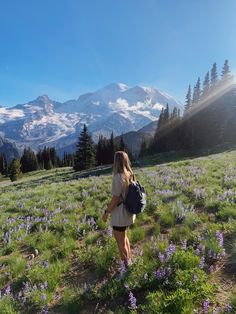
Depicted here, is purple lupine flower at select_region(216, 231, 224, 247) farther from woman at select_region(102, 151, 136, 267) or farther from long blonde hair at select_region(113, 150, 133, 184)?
long blonde hair at select_region(113, 150, 133, 184)

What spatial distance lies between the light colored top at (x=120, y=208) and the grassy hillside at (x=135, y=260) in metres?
0.87

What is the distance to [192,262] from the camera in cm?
537

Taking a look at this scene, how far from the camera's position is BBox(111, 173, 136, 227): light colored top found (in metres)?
5.96

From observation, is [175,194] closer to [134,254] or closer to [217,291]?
[134,254]

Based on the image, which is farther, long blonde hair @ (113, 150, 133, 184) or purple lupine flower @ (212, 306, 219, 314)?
long blonde hair @ (113, 150, 133, 184)

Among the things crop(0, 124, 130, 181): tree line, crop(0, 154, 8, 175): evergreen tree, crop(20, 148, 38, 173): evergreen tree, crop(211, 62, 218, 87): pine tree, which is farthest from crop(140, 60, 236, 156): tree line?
crop(0, 154, 8, 175): evergreen tree

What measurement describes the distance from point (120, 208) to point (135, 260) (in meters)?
1.15

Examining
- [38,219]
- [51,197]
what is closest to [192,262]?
[38,219]

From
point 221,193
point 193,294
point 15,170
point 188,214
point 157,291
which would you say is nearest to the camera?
point 193,294

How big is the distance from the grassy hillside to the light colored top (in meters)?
0.87

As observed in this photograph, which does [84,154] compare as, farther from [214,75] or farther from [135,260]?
[135,260]

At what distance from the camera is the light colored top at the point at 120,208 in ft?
19.6

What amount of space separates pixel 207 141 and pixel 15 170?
181ft

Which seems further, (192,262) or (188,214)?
(188,214)
